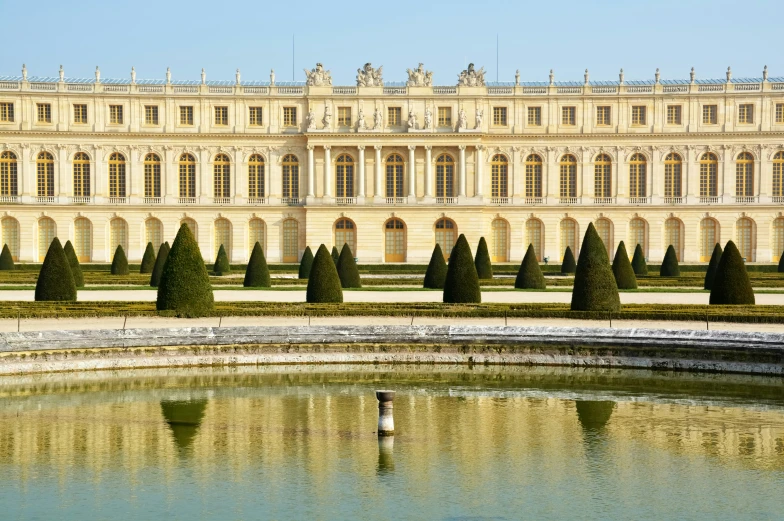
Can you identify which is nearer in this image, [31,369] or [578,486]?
[578,486]

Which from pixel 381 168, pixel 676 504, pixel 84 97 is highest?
pixel 84 97

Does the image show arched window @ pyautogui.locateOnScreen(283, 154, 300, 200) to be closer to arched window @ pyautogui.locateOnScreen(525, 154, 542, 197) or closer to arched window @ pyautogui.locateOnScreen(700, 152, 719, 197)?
arched window @ pyautogui.locateOnScreen(525, 154, 542, 197)

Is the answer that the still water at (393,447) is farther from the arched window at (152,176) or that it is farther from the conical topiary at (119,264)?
the arched window at (152,176)

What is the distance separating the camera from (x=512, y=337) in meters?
18.1

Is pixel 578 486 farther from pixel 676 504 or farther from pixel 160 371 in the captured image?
pixel 160 371

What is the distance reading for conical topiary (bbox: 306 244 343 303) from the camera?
80.3ft

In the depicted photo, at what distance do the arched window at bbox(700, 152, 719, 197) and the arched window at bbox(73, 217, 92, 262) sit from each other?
29.2 meters

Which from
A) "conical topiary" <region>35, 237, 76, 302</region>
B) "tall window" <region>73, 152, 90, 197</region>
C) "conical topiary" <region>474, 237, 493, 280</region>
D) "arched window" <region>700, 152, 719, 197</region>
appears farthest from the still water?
"tall window" <region>73, 152, 90, 197</region>

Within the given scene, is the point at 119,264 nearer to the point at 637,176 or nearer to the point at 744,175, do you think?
the point at 637,176

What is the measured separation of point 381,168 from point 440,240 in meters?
4.46

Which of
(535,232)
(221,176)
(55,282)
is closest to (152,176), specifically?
(221,176)

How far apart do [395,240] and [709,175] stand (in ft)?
50.0

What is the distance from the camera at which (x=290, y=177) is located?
51.6 meters

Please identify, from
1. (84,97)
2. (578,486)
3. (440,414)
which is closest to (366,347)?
(440,414)
